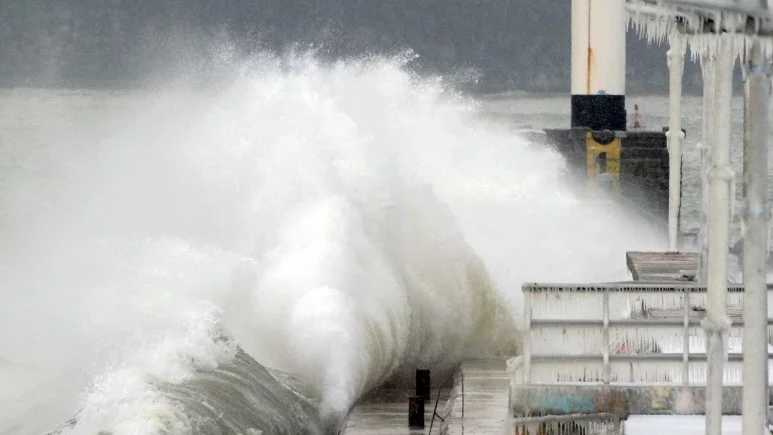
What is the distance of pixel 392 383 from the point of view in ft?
55.8

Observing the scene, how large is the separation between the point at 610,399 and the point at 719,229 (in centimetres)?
317

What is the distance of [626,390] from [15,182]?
5346cm

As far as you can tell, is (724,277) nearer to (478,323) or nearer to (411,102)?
(478,323)

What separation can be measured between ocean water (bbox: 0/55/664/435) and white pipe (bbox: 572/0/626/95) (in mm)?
2181

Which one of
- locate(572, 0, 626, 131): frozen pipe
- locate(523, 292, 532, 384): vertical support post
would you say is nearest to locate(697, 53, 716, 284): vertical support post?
locate(523, 292, 532, 384): vertical support post

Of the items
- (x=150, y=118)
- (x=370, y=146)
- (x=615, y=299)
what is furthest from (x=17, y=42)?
(x=615, y=299)

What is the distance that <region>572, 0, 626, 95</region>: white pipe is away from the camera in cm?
3409

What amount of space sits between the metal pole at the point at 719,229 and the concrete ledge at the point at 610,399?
258cm

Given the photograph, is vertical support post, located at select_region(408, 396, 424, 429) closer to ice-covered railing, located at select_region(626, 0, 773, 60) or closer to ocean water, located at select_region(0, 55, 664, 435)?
ocean water, located at select_region(0, 55, 664, 435)

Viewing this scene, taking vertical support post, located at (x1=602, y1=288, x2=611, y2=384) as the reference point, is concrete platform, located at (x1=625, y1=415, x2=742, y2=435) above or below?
below

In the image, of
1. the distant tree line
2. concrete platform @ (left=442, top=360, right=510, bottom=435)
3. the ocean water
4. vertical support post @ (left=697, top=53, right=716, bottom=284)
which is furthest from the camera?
the distant tree line

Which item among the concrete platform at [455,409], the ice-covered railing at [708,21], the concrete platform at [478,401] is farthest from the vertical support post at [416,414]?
the ice-covered railing at [708,21]

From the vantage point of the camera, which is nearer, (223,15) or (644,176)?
(644,176)

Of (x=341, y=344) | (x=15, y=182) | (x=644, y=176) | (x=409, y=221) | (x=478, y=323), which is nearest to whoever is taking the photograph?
(x=341, y=344)
